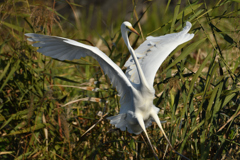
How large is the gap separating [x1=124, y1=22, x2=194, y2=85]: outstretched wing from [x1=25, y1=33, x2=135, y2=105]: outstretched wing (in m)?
0.19

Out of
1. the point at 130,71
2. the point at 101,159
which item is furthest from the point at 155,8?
the point at 101,159

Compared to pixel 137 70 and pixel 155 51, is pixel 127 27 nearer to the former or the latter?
pixel 137 70

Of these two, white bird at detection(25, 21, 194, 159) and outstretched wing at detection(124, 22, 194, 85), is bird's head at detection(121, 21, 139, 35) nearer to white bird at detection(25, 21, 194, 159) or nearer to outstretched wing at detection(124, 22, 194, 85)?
white bird at detection(25, 21, 194, 159)

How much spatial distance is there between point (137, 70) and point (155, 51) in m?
0.39

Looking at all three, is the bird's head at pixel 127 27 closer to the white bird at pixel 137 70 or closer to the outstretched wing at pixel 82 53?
the white bird at pixel 137 70

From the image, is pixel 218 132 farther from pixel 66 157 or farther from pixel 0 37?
pixel 0 37

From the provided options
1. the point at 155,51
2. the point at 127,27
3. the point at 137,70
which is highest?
the point at 127,27

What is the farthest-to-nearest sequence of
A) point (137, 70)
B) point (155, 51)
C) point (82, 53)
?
point (155, 51) → point (82, 53) → point (137, 70)

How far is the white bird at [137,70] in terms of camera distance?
1970 millimetres

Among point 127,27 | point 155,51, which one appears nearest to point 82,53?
point 127,27

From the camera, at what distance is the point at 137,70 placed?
6.64 feet

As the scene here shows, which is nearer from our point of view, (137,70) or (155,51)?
(137,70)

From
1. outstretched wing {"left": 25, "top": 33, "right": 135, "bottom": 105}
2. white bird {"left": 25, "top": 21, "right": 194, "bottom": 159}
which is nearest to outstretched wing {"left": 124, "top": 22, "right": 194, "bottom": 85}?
white bird {"left": 25, "top": 21, "right": 194, "bottom": 159}

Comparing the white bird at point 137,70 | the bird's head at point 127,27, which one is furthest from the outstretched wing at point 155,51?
the bird's head at point 127,27
